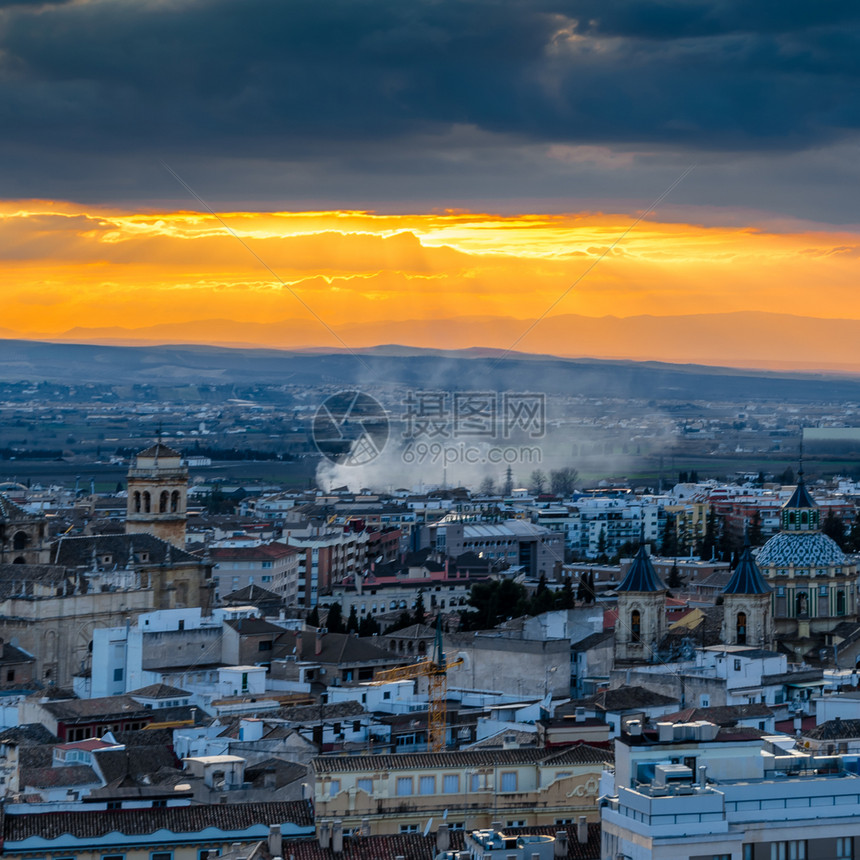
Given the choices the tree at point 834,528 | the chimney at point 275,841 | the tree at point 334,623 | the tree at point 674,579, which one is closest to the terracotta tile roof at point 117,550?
the tree at point 334,623

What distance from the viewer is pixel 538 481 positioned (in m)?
157

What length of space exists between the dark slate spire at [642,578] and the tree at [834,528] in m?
42.7

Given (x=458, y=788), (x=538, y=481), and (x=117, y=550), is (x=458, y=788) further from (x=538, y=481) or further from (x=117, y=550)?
(x=538, y=481)

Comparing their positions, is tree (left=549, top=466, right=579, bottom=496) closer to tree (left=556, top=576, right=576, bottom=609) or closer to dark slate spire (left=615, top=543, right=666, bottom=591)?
tree (left=556, top=576, right=576, bottom=609)

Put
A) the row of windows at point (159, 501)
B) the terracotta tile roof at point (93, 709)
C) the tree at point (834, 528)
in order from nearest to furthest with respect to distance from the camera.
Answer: the terracotta tile roof at point (93, 709) < the row of windows at point (159, 501) < the tree at point (834, 528)

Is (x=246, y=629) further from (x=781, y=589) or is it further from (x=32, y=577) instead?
(x=781, y=589)

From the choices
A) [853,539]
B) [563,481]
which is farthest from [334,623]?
[563,481]

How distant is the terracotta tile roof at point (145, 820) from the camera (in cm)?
3008

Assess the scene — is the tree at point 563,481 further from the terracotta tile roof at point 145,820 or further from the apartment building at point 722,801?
the apartment building at point 722,801

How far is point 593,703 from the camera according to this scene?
4209 cm

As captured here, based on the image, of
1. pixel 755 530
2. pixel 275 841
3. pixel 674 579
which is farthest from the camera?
pixel 755 530

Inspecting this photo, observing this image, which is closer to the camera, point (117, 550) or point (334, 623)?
point (117, 550)

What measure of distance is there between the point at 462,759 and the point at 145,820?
4792 mm

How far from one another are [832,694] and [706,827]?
2122cm
